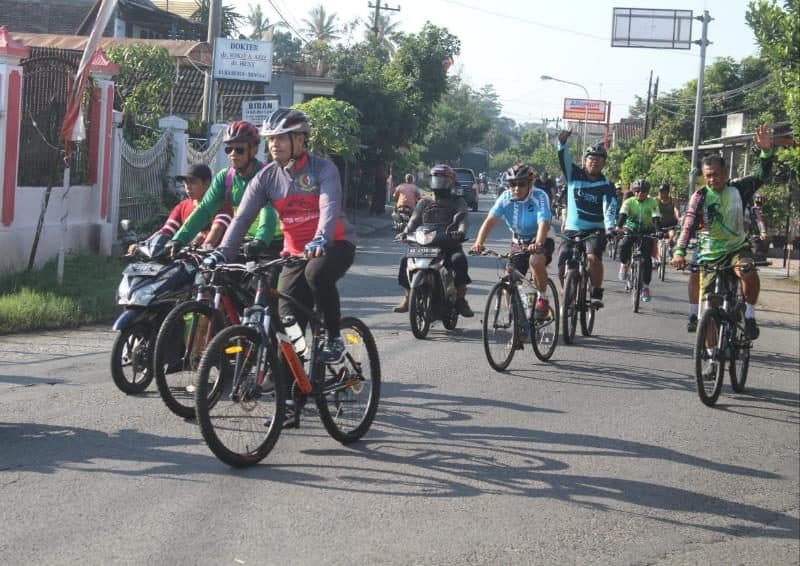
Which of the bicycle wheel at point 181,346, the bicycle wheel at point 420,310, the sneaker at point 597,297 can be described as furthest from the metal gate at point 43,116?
the bicycle wheel at point 181,346

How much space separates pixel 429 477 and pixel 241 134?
2.92 m

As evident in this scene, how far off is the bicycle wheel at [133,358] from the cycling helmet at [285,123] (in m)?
1.98

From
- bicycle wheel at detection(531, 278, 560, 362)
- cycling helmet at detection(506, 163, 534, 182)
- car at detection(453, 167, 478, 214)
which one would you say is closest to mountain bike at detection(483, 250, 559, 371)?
bicycle wheel at detection(531, 278, 560, 362)

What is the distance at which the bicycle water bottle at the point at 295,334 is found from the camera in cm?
678

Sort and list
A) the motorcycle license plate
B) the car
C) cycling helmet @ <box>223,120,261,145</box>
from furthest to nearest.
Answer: the car
the motorcycle license plate
cycling helmet @ <box>223,120,261,145</box>

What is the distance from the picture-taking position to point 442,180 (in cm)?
1267

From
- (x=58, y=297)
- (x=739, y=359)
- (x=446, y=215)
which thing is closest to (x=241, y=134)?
(x=739, y=359)

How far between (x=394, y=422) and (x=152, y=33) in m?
38.6

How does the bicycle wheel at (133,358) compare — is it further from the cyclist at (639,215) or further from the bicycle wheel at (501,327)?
the cyclist at (639,215)

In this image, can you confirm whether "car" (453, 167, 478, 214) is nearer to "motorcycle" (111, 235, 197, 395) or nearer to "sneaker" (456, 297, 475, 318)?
"sneaker" (456, 297, 475, 318)

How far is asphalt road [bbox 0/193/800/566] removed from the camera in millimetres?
5289

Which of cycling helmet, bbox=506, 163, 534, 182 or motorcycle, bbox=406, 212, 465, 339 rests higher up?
cycling helmet, bbox=506, 163, 534, 182

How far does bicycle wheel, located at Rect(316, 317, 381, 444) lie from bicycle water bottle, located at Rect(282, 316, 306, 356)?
22 cm

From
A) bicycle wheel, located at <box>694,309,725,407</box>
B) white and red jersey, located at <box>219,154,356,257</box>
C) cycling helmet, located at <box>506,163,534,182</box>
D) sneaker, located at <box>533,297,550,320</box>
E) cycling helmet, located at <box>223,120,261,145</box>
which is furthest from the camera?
cycling helmet, located at <box>506,163,534,182</box>
